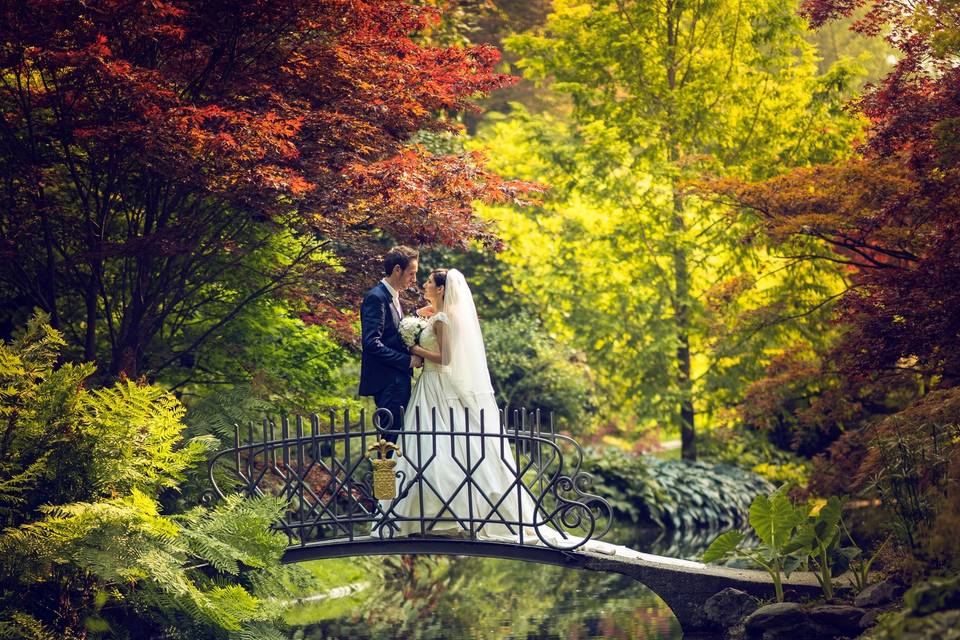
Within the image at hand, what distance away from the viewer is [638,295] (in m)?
16.2

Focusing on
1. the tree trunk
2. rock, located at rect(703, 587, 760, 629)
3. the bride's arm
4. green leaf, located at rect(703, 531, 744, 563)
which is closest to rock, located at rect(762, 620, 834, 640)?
rock, located at rect(703, 587, 760, 629)

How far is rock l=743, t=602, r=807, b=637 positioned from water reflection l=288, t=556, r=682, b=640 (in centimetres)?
93

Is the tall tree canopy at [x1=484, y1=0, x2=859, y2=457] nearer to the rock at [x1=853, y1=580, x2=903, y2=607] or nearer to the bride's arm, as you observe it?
the bride's arm

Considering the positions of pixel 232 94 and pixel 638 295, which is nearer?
pixel 232 94

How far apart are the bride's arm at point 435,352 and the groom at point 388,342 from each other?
112 millimetres

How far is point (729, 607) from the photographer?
24.8 ft

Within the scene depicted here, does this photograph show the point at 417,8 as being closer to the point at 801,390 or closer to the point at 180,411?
the point at 180,411

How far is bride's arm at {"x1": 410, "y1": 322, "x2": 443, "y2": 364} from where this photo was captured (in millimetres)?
7910

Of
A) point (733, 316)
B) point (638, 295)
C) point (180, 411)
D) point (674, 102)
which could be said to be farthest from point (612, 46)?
point (180, 411)

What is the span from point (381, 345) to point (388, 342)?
15 centimetres

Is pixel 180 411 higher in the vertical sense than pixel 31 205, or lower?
lower

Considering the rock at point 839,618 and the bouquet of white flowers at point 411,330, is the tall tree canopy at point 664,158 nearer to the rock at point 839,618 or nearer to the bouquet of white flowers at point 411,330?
the bouquet of white flowers at point 411,330

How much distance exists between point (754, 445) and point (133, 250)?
1236 cm

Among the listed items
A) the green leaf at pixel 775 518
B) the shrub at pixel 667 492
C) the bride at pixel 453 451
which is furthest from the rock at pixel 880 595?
the shrub at pixel 667 492
